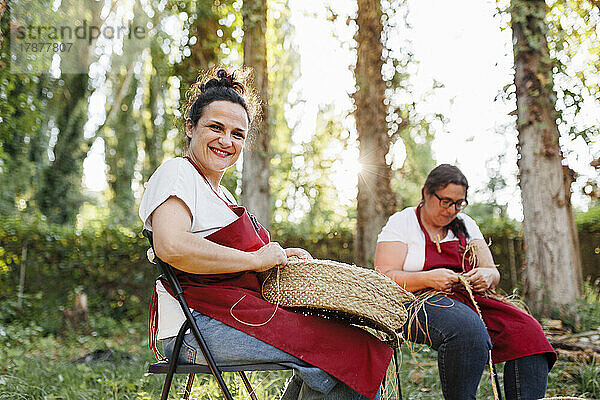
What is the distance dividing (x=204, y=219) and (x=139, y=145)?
619 inches

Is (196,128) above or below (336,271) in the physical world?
above

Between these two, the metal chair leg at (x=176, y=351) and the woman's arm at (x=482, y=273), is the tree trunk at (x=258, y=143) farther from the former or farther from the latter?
the metal chair leg at (x=176, y=351)

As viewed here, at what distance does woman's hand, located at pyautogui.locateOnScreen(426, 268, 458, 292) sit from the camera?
2755 millimetres

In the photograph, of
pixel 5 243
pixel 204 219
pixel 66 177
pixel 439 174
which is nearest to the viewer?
pixel 204 219

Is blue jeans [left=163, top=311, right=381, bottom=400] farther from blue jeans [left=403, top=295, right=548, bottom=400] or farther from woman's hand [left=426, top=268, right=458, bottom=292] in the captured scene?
woman's hand [left=426, top=268, right=458, bottom=292]

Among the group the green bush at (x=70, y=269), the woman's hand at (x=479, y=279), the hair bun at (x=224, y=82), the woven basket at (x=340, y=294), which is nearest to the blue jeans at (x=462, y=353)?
the woman's hand at (x=479, y=279)

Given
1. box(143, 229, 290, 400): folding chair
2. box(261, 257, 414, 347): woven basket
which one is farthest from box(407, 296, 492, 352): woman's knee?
box(143, 229, 290, 400): folding chair

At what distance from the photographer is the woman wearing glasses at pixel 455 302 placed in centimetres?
252

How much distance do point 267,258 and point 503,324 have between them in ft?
4.93

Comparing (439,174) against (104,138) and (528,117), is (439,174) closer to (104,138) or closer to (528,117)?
(528,117)

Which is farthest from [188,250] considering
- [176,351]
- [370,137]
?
[370,137]

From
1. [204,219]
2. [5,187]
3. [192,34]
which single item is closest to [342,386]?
[204,219]

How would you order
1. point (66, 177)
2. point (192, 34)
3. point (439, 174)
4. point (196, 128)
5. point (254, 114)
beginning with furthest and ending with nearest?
point (66, 177), point (192, 34), point (439, 174), point (254, 114), point (196, 128)

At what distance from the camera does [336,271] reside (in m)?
1.85
